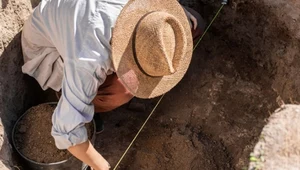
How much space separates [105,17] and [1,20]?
77 cm

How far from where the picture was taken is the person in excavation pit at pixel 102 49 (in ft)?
5.82

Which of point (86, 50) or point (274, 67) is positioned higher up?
point (86, 50)

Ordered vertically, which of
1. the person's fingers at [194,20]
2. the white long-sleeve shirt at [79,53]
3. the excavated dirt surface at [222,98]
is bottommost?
the excavated dirt surface at [222,98]

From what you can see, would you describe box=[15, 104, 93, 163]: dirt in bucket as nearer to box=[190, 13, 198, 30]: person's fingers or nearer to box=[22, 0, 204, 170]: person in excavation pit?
box=[22, 0, 204, 170]: person in excavation pit

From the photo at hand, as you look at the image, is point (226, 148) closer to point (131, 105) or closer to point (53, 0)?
point (131, 105)

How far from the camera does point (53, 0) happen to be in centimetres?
200

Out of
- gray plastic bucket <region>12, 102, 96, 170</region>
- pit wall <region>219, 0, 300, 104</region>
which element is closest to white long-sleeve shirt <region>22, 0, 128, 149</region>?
gray plastic bucket <region>12, 102, 96, 170</region>

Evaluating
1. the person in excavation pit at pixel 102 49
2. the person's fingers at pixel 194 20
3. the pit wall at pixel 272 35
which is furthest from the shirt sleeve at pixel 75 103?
the pit wall at pixel 272 35

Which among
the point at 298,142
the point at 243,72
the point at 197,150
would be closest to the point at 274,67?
the point at 243,72

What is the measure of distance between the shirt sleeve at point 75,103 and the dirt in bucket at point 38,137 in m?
0.31

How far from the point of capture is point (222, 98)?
277 cm

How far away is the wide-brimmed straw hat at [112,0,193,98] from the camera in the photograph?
177cm

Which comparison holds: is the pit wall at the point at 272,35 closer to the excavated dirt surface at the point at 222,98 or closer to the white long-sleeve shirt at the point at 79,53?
the excavated dirt surface at the point at 222,98

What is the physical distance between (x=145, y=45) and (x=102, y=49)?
0.19m
